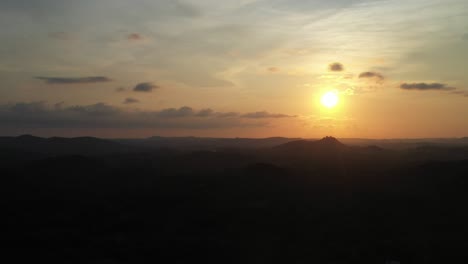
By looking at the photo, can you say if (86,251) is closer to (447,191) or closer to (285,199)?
(285,199)

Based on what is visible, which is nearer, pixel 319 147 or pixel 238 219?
pixel 238 219

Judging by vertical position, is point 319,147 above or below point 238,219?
above

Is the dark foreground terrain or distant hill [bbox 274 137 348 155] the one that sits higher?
distant hill [bbox 274 137 348 155]

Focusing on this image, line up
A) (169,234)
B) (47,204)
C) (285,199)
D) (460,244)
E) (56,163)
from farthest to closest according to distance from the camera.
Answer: (56,163)
(285,199)
(47,204)
(169,234)
(460,244)

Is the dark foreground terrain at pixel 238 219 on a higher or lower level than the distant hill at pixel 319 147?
lower

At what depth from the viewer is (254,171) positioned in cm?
7200

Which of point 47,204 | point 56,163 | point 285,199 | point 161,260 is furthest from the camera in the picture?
point 56,163

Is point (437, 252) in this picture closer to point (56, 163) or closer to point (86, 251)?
point (86, 251)

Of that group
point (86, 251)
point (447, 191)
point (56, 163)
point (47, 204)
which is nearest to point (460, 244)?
point (447, 191)

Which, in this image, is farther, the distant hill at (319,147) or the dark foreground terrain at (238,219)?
the distant hill at (319,147)

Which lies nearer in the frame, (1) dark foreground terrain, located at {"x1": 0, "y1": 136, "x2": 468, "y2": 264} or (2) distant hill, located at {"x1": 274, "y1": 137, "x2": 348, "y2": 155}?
(1) dark foreground terrain, located at {"x1": 0, "y1": 136, "x2": 468, "y2": 264}

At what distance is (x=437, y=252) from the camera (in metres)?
28.0

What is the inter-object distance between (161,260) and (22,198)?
97.9 feet

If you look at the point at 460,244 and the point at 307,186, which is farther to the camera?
the point at 307,186
